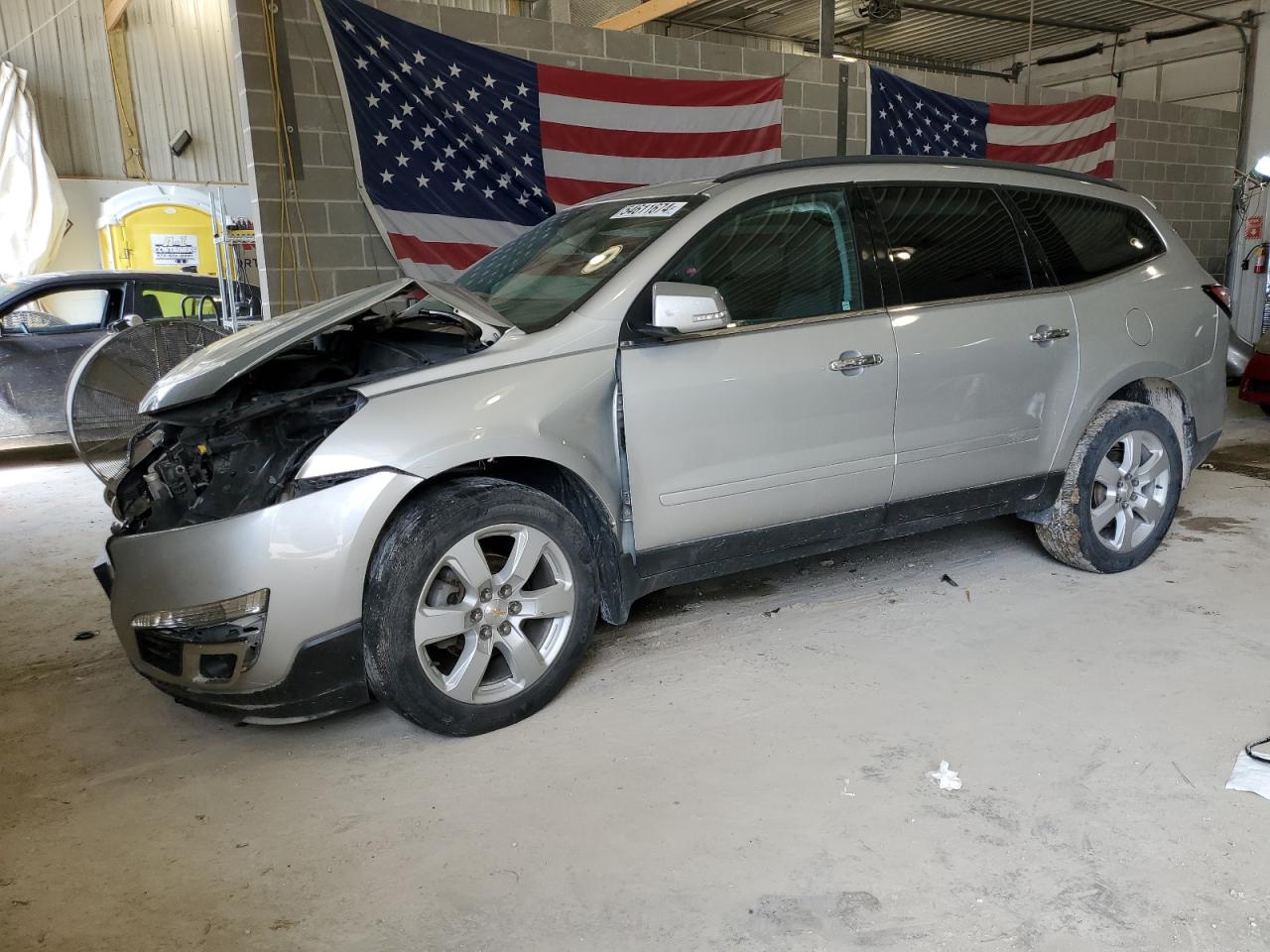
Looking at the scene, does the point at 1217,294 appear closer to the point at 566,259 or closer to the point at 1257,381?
the point at 566,259

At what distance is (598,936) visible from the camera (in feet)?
6.47

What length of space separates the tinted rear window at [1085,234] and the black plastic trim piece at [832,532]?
859 millimetres

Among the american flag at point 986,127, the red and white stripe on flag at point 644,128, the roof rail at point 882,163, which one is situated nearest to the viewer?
the roof rail at point 882,163

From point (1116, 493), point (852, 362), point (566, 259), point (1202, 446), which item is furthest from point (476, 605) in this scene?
point (1202, 446)

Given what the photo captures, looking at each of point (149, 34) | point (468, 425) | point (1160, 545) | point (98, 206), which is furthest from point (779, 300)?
point (149, 34)

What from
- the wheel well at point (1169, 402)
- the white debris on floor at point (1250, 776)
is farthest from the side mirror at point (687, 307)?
the wheel well at point (1169, 402)

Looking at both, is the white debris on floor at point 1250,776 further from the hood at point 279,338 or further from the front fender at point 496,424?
the hood at point 279,338

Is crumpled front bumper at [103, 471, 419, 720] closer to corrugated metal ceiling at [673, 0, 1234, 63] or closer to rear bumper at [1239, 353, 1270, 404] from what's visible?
rear bumper at [1239, 353, 1270, 404]

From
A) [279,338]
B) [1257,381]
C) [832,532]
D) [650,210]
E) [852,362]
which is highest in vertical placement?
[650,210]

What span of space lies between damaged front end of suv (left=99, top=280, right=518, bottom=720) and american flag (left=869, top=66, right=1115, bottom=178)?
20.2 feet

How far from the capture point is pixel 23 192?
1135cm

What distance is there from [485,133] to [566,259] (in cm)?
323

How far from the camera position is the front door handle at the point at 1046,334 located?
11.9 ft

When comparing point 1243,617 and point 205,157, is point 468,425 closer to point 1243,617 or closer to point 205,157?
point 1243,617
